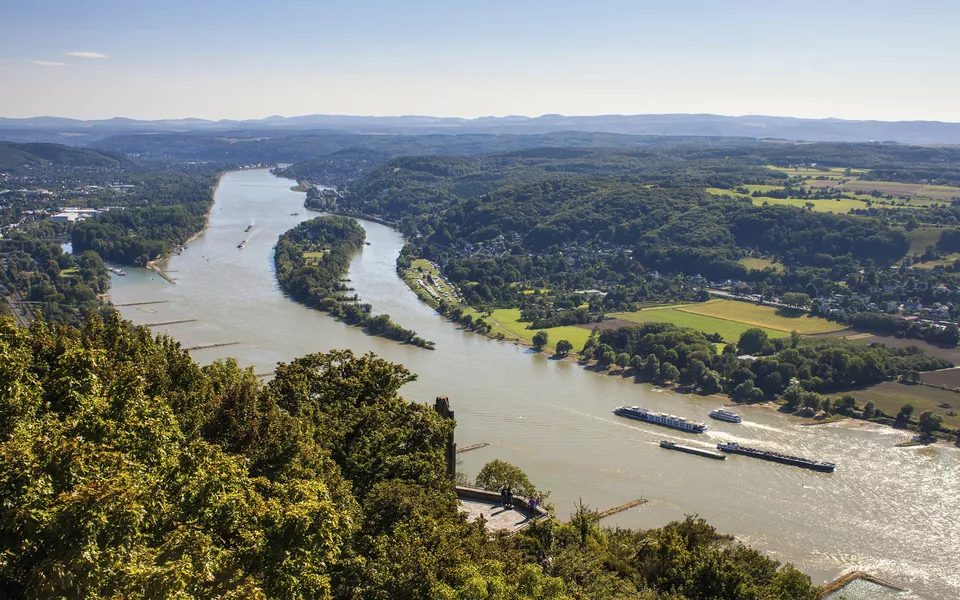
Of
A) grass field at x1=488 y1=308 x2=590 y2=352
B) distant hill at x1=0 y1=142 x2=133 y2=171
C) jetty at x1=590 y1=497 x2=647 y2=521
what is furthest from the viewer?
distant hill at x1=0 y1=142 x2=133 y2=171

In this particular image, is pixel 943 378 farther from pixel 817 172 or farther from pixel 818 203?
pixel 817 172

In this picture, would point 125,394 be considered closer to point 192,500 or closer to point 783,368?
point 192,500

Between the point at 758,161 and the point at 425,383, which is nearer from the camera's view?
the point at 425,383

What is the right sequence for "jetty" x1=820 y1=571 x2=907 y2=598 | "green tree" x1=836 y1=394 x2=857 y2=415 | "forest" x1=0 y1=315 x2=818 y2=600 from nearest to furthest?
"forest" x1=0 y1=315 x2=818 y2=600, "jetty" x1=820 y1=571 x2=907 y2=598, "green tree" x1=836 y1=394 x2=857 y2=415

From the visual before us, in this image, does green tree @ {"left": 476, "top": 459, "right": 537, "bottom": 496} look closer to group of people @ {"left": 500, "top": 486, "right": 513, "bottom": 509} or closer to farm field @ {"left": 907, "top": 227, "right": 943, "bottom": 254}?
group of people @ {"left": 500, "top": 486, "right": 513, "bottom": 509}

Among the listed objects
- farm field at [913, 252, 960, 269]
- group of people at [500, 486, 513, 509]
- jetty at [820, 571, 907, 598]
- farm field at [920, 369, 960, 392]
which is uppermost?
group of people at [500, 486, 513, 509]

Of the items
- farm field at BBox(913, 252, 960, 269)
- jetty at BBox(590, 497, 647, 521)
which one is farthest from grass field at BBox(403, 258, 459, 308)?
farm field at BBox(913, 252, 960, 269)

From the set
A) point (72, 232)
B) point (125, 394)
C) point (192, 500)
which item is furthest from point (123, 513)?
point (72, 232)
